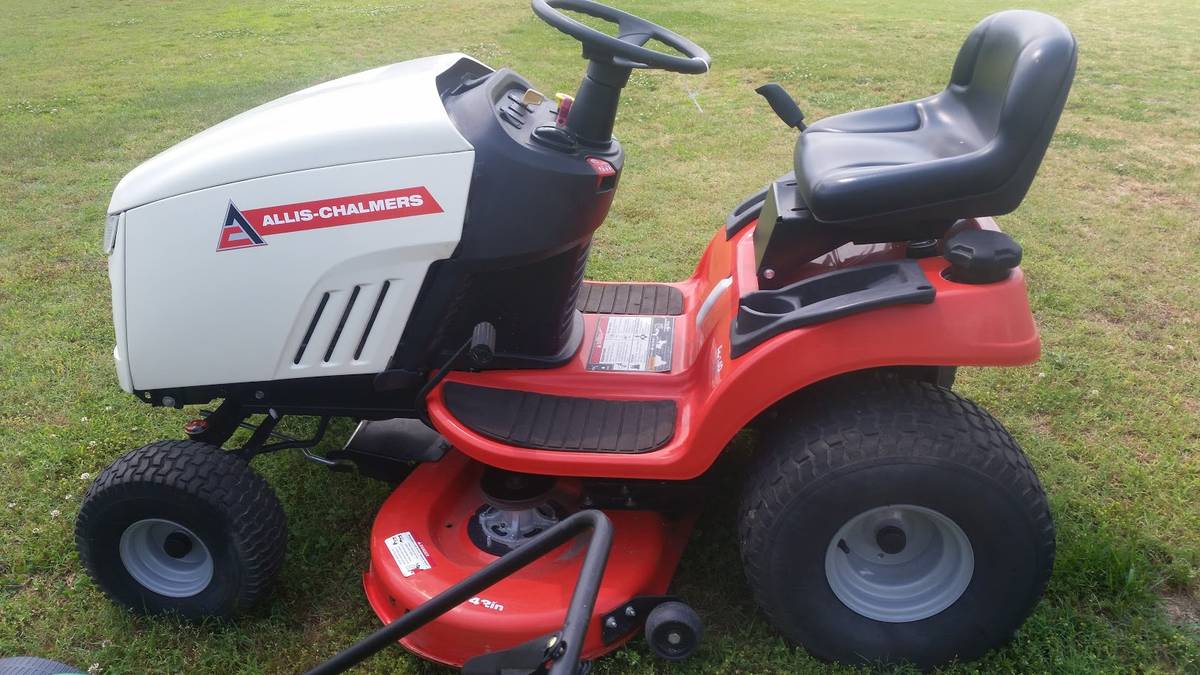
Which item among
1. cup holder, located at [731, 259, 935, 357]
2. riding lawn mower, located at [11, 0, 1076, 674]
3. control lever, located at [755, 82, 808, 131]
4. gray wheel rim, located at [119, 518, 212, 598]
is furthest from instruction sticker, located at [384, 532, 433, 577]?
control lever, located at [755, 82, 808, 131]

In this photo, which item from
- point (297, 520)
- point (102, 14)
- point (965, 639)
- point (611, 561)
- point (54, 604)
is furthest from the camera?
point (102, 14)

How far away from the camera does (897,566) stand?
2.30 meters

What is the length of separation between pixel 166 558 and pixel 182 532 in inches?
5.5

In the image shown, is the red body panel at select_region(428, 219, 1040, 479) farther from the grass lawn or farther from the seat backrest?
the grass lawn

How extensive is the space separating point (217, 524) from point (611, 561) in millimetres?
1011

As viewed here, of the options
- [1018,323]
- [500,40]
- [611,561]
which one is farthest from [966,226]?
[500,40]

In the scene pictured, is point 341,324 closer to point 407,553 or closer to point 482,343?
point 482,343

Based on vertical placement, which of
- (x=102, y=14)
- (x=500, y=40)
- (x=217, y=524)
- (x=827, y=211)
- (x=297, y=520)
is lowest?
(x=102, y=14)

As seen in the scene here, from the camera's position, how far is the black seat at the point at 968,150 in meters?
1.94

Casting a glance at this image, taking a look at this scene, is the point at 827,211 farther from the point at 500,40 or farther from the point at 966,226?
the point at 500,40

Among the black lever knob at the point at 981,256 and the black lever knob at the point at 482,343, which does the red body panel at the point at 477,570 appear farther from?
the black lever knob at the point at 981,256

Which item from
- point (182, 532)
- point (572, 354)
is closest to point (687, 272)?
point (572, 354)

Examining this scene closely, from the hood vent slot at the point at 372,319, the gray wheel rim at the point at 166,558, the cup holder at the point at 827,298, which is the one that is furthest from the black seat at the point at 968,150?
the gray wheel rim at the point at 166,558

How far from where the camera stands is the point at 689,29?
1005 cm
